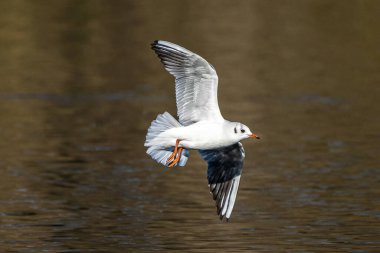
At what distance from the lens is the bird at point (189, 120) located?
13.7 meters

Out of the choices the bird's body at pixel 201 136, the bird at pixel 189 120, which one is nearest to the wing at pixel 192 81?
the bird at pixel 189 120

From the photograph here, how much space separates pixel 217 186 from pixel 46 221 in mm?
2660

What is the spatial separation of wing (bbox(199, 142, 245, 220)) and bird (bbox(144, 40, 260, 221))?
131 millimetres

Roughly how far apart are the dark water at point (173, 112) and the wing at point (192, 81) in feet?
5.40

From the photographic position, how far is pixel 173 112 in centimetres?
2458

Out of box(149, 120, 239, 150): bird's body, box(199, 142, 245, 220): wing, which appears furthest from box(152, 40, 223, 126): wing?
box(199, 142, 245, 220): wing

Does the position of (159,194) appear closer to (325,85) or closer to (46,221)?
(46,221)

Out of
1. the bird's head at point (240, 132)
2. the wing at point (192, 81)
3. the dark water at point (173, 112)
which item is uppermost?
the wing at point (192, 81)

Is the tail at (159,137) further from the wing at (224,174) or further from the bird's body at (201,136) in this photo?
the wing at (224,174)

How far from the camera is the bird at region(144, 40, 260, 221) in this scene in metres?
13.7

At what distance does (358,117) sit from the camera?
2403cm

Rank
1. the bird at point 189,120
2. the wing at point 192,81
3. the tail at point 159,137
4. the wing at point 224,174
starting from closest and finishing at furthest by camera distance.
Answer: the bird at point 189,120, the wing at point 192,81, the tail at point 159,137, the wing at point 224,174

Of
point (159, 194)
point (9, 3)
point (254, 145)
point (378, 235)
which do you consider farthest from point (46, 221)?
point (9, 3)

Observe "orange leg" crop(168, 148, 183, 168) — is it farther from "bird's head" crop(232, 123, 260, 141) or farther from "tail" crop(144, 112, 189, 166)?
"bird's head" crop(232, 123, 260, 141)
